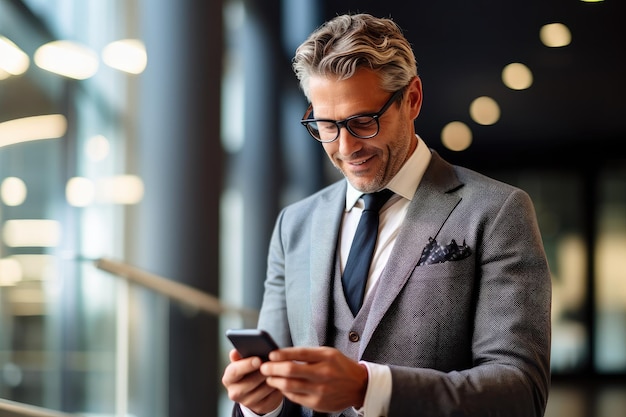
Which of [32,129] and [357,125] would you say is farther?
[32,129]

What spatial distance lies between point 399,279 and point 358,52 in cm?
49

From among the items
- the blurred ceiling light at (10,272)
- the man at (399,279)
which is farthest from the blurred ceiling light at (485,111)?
the man at (399,279)

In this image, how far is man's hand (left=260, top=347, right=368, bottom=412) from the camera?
1417 mm

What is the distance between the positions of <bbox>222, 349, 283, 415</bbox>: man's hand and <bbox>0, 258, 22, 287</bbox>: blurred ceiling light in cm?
328

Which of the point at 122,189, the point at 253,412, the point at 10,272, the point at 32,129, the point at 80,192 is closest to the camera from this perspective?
the point at 253,412

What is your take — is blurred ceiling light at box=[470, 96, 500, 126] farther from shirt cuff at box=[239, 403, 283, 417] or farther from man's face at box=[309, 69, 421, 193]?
shirt cuff at box=[239, 403, 283, 417]

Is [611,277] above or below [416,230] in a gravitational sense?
below

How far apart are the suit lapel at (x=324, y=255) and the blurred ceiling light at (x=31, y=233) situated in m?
3.22

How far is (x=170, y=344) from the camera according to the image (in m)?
4.86

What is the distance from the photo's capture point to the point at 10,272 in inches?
181

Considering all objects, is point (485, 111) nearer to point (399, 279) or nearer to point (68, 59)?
point (68, 59)

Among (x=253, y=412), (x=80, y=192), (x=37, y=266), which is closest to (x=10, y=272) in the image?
(x=37, y=266)

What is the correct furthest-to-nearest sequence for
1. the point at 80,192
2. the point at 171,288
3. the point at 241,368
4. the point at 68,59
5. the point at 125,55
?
the point at 125,55 < the point at 80,192 < the point at 68,59 < the point at 171,288 < the point at 241,368

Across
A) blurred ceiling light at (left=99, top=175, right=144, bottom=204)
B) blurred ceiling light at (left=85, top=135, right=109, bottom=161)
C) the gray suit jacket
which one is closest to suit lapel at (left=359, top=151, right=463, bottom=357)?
the gray suit jacket
